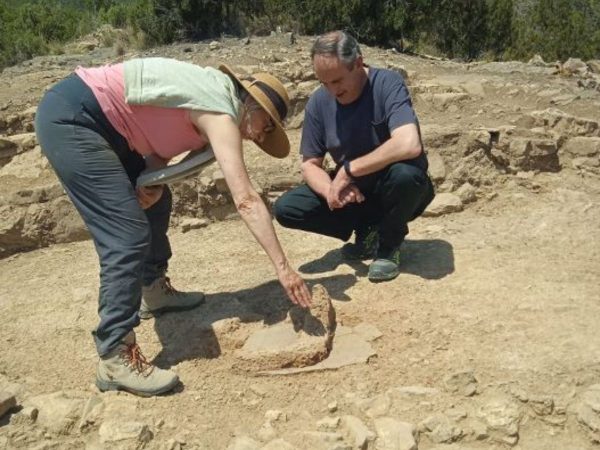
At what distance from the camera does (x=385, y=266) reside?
361 centimetres

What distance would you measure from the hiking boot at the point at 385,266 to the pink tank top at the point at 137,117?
1.24m

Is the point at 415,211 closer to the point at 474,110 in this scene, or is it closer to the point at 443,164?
the point at 443,164

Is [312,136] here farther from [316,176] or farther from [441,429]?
[441,429]

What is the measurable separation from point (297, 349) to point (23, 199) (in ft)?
8.66

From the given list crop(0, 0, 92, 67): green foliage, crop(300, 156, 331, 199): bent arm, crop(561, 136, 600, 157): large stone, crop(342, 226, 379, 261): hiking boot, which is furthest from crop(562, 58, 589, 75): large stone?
crop(0, 0, 92, 67): green foliage

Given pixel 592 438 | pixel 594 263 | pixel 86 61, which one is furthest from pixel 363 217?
pixel 86 61

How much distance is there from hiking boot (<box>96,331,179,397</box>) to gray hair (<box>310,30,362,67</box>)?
62.1 inches

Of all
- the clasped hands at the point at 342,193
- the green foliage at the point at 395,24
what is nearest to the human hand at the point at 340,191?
the clasped hands at the point at 342,193

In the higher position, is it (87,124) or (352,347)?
(87,124)

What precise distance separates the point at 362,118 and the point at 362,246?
0.78 m

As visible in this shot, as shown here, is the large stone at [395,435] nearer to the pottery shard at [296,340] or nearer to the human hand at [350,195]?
the pottery shard at [296,340]

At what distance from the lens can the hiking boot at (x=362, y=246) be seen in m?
3.88

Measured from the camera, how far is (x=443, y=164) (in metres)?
4.90

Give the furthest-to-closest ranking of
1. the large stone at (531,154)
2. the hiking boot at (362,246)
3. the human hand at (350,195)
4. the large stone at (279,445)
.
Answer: the large stone at (531,154) < the hiking boot at (362,246) < the human hand at (350,195) < the large stone at (279,445)
